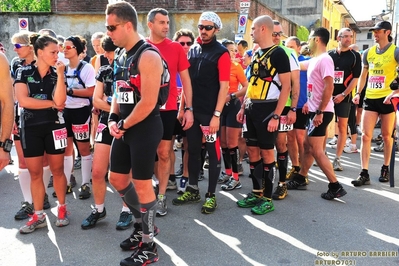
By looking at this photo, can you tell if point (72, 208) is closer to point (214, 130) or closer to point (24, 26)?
point (214, 130)

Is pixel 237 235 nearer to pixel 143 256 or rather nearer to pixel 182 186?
pixel 143 256

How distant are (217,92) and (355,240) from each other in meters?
2.16

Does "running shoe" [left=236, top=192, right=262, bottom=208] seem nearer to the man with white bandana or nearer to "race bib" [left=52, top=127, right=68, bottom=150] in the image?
the man with white bandana

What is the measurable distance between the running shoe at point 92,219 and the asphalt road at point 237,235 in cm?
6

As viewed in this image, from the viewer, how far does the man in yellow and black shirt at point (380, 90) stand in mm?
5418

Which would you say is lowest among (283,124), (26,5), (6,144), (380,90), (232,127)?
(232,127)

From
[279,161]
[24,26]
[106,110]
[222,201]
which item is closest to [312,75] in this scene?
[279,161]

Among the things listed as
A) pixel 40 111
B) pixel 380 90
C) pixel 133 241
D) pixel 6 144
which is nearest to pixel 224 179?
pixel 133 241

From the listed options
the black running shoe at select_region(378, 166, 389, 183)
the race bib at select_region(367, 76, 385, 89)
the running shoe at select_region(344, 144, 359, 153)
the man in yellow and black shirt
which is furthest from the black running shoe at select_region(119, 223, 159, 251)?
the running shoe at select_region(344, 144, 359, 153)

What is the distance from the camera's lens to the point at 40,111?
3779mm

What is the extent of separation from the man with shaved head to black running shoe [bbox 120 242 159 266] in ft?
5.04

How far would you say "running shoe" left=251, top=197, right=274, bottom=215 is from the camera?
4367mm

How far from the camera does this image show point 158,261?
3.29m

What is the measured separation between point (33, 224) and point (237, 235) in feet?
7.07
